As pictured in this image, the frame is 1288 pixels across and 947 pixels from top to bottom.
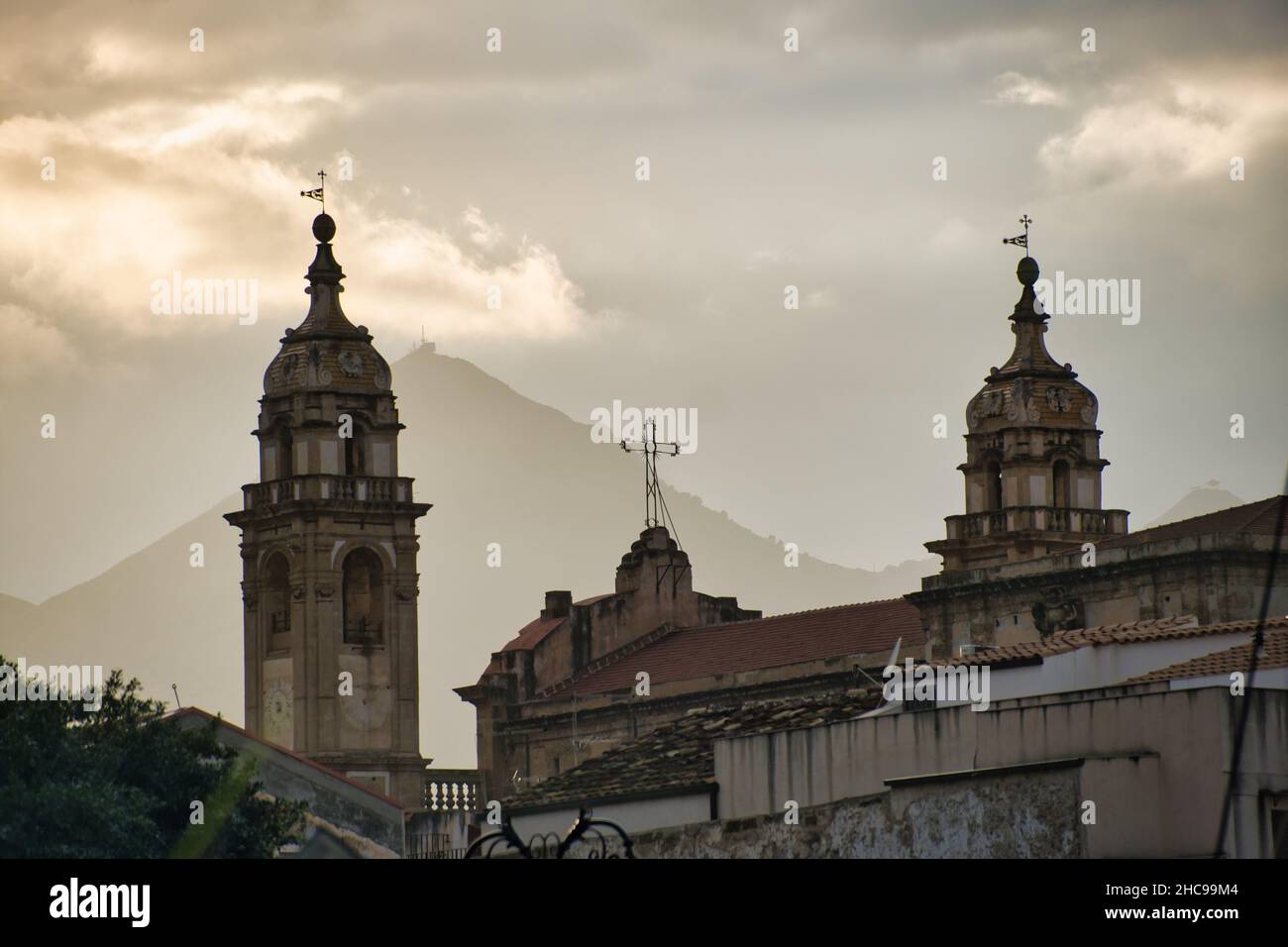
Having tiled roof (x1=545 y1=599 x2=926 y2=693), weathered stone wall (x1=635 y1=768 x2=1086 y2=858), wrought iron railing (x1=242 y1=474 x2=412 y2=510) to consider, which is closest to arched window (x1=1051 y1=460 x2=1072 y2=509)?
tiled roof (x1=545 y1=599 x2=926 y2=693)

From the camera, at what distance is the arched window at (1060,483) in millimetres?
87625

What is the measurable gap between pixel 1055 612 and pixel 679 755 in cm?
2561

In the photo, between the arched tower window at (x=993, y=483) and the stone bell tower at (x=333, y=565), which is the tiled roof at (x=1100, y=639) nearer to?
the stone bell tower at (x=333, y=565)

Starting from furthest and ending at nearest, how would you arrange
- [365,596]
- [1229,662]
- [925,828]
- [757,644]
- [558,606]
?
[558,606] → [365,596] → [757,644] → [1229,662] → [925,828]

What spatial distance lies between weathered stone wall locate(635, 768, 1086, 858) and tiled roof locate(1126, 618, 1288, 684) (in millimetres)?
2494

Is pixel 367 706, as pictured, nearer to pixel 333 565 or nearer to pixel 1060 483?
pixel 333 565

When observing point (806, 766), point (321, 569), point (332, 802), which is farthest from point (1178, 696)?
point (321, 569)

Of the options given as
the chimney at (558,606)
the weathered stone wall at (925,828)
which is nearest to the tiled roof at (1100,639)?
the weathered stone wall at (925,828)

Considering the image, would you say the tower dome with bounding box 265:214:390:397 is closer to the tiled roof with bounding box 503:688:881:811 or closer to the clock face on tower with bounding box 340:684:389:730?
the clock face on tower with bounding box 340:684:389:730

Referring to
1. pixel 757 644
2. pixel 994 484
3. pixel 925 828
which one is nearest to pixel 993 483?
pixel 994 484

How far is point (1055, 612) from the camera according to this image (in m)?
71.0

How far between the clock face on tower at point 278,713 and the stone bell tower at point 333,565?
0.09 ft

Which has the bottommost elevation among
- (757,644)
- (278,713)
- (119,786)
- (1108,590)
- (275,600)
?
(119,786)
